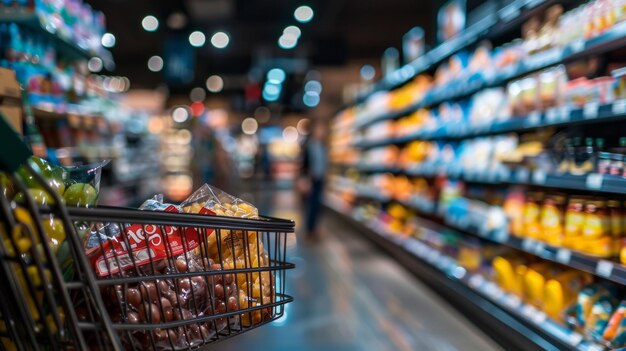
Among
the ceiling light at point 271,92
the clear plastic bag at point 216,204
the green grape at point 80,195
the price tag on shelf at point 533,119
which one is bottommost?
the clear plastic bag at point 216,204

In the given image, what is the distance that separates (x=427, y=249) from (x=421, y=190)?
84cm

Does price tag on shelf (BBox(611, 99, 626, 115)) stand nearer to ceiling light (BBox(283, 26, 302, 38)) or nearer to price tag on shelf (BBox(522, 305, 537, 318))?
price tag on shelf (BBox(522, 305, 537, 318))

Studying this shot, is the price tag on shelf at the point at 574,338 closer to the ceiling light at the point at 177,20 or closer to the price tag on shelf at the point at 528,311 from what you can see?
the price tag on shelf at the point at 528,311

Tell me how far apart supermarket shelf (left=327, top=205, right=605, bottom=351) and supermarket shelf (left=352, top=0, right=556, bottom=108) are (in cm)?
155

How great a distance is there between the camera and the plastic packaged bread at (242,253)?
1.20 m

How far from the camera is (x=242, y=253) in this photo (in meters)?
1.26

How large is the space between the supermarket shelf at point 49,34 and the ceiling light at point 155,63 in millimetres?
12749

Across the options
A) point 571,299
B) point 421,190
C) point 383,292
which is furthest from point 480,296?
point 421,190

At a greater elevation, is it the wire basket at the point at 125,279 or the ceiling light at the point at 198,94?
the ceiling light at the point at 198,94

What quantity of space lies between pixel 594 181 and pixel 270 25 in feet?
35.6

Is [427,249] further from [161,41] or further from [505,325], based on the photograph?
[161,41]

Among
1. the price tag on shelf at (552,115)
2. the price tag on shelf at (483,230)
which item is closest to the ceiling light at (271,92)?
→ the price tag on shelf at (483,230)

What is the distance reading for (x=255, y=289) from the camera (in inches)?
48.8

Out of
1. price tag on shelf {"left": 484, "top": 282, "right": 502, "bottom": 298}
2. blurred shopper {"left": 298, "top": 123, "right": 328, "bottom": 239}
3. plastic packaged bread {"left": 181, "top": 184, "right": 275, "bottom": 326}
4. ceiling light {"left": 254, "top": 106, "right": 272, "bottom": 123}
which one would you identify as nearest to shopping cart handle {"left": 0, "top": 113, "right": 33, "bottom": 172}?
plastic packaged bread {"left": 181, "top": 184, "right": 275, "bottom": 326}
